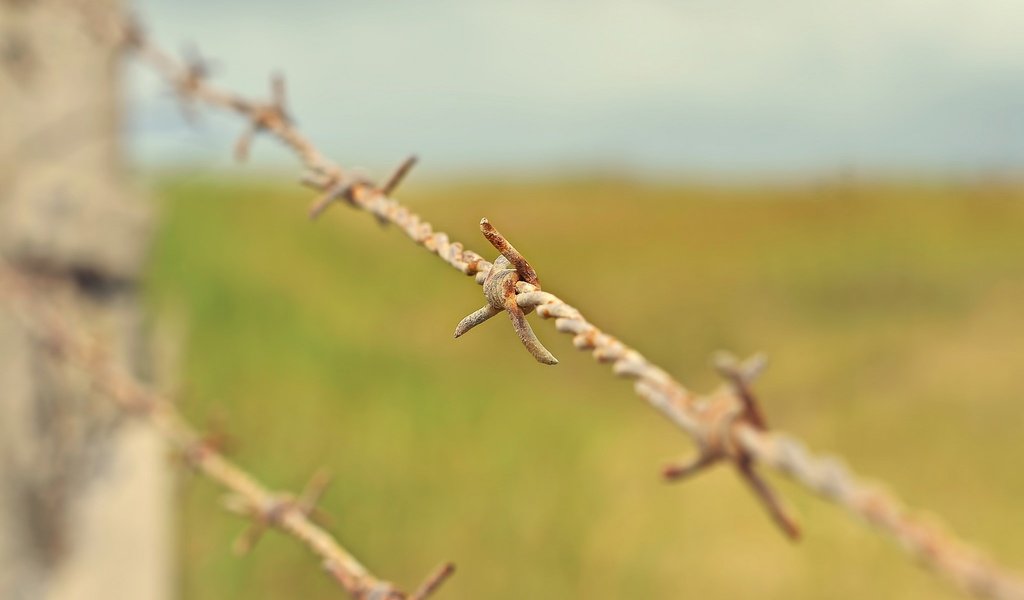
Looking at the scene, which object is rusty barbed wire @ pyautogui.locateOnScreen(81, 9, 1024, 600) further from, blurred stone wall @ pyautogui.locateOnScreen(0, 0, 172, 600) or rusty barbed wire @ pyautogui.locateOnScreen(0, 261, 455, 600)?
blurred stone wall @ pyautogui.locateOnScreen(0, 0, 172, 600)

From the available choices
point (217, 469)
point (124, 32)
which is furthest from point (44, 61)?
point (217, 469)

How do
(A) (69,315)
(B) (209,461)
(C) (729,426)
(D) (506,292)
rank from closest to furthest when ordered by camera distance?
(C) (729,426) → (D) (506,292) → (B) (209,461) → (A) (69,315)

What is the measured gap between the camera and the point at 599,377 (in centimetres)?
575

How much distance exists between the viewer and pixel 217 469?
4.33 ft

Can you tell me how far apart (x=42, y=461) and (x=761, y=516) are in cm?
208

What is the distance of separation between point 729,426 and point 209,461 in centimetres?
95

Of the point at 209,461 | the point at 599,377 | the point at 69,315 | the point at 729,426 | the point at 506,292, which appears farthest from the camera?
the point at 599,377

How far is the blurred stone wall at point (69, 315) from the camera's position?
207 centimetres

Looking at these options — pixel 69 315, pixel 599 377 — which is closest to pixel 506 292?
pixel 69 315

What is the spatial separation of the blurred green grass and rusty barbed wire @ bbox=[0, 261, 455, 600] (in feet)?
1.04

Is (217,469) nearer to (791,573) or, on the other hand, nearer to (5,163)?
(5,163)

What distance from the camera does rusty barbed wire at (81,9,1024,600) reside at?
0.45 meters

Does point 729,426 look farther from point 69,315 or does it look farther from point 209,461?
point 69,315

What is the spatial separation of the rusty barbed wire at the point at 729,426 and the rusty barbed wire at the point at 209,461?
0.20 meters
